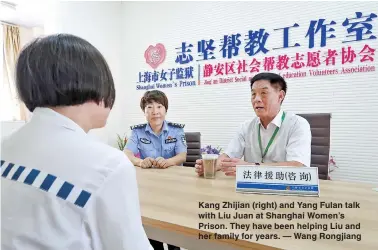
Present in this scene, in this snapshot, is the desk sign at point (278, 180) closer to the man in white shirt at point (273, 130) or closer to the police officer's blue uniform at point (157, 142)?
the man in white shirt at point (273, 130)

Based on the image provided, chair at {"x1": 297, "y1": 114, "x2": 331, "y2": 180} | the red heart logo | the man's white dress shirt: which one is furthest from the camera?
the red heart logo

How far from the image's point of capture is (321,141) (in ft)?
6.46

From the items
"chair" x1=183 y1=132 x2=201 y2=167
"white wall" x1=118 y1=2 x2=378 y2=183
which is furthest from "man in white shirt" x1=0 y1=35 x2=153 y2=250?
"white wall" x1=118 y1=2 x2=378 y2=183

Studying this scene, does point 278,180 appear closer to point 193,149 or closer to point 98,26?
point 193,149

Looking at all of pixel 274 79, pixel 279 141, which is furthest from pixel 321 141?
→ pixel 274 79

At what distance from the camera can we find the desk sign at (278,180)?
1.15 m

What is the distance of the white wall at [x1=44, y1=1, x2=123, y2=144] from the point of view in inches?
149

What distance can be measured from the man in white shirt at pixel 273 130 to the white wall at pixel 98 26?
96.7 inches

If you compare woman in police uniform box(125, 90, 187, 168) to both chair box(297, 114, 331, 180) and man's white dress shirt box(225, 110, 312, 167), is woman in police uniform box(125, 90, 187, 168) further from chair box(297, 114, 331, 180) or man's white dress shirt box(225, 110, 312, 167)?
chair box(297, 114, 331, 180)

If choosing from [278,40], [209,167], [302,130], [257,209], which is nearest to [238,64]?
[278,40]

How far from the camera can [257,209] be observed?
3.27 ft

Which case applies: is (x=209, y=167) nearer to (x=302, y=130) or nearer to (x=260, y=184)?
(x=260, y=184)

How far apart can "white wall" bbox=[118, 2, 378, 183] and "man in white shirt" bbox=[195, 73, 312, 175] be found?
53.3 inches

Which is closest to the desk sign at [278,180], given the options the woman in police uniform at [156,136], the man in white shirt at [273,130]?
the man in white shirt at [273,130]
